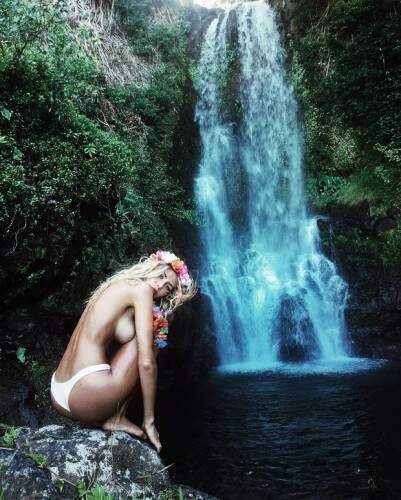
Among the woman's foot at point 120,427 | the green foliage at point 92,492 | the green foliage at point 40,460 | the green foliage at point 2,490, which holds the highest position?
the woman's foot at point 120,427

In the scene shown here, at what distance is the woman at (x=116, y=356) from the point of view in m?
2.63

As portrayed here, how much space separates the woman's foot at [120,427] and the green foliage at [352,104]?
9104 mm

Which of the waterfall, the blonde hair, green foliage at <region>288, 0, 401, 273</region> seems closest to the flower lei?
the blonde hair

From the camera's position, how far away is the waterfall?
1023cm

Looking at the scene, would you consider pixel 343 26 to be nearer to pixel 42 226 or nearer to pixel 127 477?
pixel 42 226

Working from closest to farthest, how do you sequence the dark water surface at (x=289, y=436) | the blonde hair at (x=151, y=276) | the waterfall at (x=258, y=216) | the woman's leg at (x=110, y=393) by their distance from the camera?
the woman's leg at (x=110, y=393), the blonde hair at (x=151, y=276), the dark water surface at (x=289, y=436), the waterfall at (x=258, y=216)

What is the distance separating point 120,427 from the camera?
271cm

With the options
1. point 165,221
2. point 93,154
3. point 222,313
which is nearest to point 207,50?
point 165,221

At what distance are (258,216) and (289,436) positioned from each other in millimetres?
8205

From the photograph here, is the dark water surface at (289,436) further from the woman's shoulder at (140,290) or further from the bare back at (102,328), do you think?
the woman's shoulder at (140,290)

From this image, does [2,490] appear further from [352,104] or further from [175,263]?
[352,104]

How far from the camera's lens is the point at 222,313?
10.2m

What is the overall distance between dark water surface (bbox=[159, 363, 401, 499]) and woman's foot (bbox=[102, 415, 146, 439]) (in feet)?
6.65

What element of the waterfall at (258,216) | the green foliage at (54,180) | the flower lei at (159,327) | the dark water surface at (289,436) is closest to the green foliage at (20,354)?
the green foliage at (54,180)
